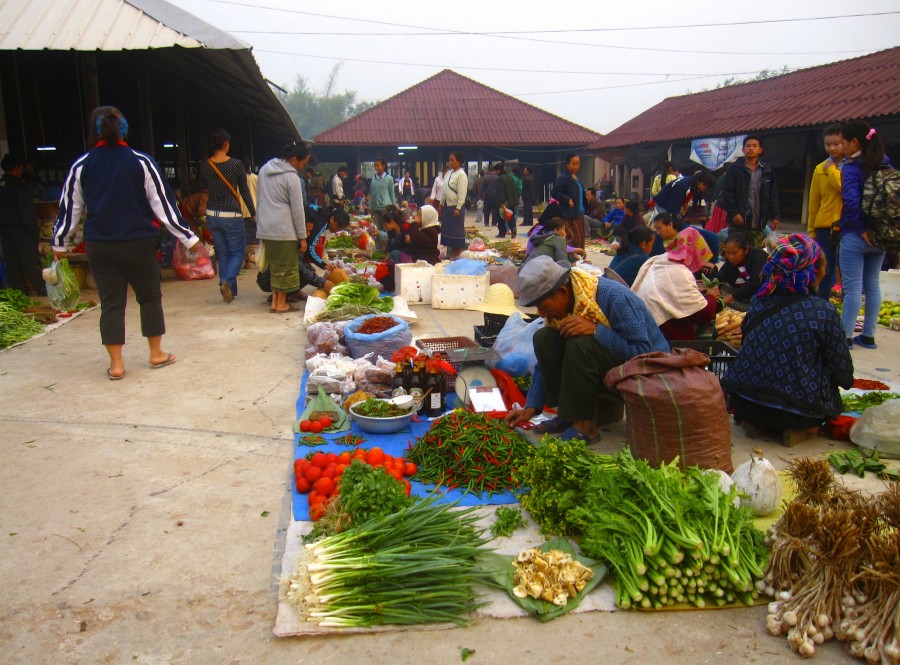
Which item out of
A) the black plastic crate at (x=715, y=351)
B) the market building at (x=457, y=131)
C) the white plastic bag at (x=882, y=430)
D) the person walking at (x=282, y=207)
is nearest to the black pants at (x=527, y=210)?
the market building at (x=457, y=131)

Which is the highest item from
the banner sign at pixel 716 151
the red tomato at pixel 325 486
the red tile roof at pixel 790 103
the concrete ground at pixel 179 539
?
the red tile roof at pixel 790 103

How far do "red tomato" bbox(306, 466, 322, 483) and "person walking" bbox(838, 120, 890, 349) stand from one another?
14.3ft

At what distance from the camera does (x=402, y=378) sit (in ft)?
15.3

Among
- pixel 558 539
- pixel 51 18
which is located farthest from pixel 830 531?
pixel 51 18

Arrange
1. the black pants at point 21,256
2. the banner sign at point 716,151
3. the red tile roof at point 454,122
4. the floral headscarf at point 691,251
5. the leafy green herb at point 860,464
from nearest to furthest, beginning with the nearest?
1. the leafy green herb at point 860,464
2. the floral headscarf at point 691,251
3. the black pants at point 21,256
4. the banner sign at point 716,151
5. the red tile roof at point 454,122

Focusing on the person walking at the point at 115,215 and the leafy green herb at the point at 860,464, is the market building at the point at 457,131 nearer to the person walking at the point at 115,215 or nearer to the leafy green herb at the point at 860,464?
the person walking at the point at 115,215

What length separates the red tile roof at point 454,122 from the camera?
89.3 ft

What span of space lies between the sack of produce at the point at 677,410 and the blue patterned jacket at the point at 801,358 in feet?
2.42

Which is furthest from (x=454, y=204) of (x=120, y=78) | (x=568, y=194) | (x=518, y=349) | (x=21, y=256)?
(x=120, y=78)

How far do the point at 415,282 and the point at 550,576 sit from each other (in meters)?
5.97

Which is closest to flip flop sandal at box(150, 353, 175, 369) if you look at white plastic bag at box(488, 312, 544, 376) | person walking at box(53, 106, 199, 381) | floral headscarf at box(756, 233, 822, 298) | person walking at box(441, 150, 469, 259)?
person walking at box(53, 106, 199, 381)

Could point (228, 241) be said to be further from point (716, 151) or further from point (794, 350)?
point (716, 151)

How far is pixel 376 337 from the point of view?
5.64 meters

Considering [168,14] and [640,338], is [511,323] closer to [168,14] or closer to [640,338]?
[640,338]
